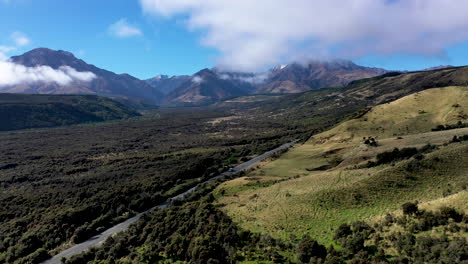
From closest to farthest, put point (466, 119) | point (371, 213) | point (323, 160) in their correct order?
point (371, 213)
point (323, 160)
point (466, 119)

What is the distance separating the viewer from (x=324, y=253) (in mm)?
29156

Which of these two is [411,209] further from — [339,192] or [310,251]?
[339,192]

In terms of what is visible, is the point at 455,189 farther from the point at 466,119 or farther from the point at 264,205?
the point at 466,119

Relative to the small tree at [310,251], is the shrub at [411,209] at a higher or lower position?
higher

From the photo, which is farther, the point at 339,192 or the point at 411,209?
the point at 339,192

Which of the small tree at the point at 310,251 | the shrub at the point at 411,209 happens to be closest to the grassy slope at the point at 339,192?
the small tree at the point at 310,251

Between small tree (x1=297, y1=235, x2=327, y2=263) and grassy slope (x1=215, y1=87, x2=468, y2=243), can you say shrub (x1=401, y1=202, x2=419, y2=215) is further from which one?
small tree (x1=297, y1=235, x2=327, y2=263)

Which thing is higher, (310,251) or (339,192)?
(339,192)

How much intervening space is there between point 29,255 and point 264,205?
126ft

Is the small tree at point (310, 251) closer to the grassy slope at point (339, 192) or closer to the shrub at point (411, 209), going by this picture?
the grassy slope at point (339, 192)

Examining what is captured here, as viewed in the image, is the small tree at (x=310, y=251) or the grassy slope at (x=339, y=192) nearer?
the small tree at (x=310, y=251)

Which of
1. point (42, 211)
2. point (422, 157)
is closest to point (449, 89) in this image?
point (422, 157)

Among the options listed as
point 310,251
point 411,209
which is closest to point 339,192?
point 411,209

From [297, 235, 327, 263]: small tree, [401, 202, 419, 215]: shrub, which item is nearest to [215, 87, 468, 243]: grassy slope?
[297, 235, 327, 263]: small tree
